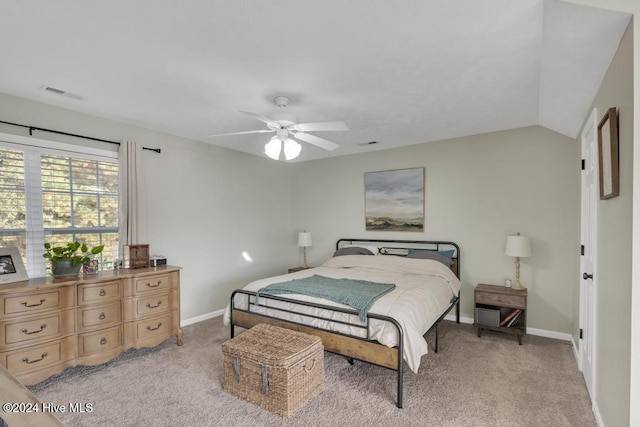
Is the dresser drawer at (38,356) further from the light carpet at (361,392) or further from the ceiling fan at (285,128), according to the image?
the ceiling fan at (285,128)

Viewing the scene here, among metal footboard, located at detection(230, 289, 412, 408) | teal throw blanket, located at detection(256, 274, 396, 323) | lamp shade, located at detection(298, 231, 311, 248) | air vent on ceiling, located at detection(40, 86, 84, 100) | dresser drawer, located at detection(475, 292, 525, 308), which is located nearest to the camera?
metal footboard, located at detection(230, 289, 412, 408)

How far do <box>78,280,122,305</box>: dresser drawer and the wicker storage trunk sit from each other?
1381 millimetres

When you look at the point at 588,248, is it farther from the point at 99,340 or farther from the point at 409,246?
the point at 99,340

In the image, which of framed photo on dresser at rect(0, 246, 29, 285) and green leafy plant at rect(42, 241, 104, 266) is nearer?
framed photo on dresser at rect(0, 246, 29, 285)

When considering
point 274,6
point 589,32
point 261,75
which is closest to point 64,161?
point 261,75

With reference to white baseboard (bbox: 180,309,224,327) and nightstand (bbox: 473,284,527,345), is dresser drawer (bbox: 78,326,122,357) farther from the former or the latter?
nightstand (bbox: 473,284,527,345)

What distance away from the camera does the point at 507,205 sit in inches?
163

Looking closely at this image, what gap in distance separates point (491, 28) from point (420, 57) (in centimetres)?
48

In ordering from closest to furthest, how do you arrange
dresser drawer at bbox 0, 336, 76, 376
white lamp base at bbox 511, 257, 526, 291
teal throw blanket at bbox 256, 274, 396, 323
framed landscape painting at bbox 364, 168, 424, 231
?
1. dresser drawer at bbox 0, 336, 76, 376
2. teal throw blanket at bbox 256, 274, 396, 323
3. white lamp base at bbox 511, 257, 526, 291
4. framed landscape painting at bbox 364, 168, 424, 231

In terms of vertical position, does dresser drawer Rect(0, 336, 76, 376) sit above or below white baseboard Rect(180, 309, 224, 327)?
above

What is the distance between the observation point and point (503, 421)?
226 cm

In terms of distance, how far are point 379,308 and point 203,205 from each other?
312 centimetres

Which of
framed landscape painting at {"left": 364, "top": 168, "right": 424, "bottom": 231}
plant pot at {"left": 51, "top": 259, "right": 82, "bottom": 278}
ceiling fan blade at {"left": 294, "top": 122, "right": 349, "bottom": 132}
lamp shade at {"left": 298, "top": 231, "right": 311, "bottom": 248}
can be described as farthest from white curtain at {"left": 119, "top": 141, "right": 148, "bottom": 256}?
framed landscape painting at {"left": 364, "top": 168, "right": 424, "bottom": 231}

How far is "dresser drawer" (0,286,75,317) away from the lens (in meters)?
2.55
